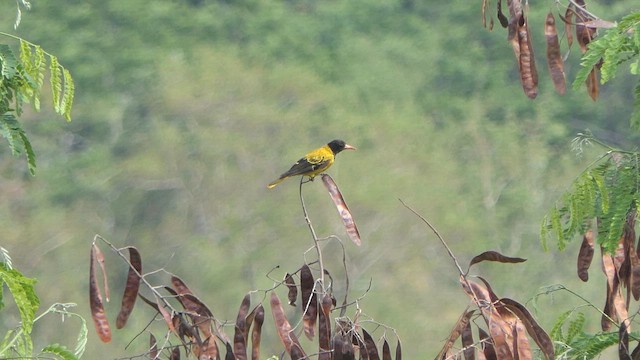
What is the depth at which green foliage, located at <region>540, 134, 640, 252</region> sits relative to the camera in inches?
142

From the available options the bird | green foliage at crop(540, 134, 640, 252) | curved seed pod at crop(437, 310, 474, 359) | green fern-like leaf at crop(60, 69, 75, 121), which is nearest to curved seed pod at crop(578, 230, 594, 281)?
green foliage at crop(540, 134, 640, 252)

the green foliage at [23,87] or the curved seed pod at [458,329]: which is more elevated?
the green foliage at [23,87]

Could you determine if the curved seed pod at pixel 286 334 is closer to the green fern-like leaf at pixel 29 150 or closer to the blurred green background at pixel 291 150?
the green fern-like leaf at pixel 29 150

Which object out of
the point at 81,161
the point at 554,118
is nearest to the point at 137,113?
the point at 81,161

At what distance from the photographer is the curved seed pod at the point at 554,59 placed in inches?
138

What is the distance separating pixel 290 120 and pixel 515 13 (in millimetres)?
19004

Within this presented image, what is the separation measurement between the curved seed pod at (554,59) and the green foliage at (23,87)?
1358 mm

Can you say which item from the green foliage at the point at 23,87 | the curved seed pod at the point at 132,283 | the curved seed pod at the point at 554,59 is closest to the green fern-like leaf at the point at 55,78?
the green foliage at the point at 23,87

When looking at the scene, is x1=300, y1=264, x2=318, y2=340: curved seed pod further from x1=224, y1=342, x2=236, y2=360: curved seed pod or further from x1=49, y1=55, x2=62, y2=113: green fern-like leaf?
x1=49, y1=55, x2=62, y2=113: green fern-like leaf

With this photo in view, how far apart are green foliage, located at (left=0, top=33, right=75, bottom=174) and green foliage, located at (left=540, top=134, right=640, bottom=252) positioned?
4.84 ft

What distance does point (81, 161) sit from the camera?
22.1 metres

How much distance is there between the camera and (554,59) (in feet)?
11.8

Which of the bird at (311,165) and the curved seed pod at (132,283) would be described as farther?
the bird at (311,165)

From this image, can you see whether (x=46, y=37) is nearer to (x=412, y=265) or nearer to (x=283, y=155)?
(x=283, y=155)
